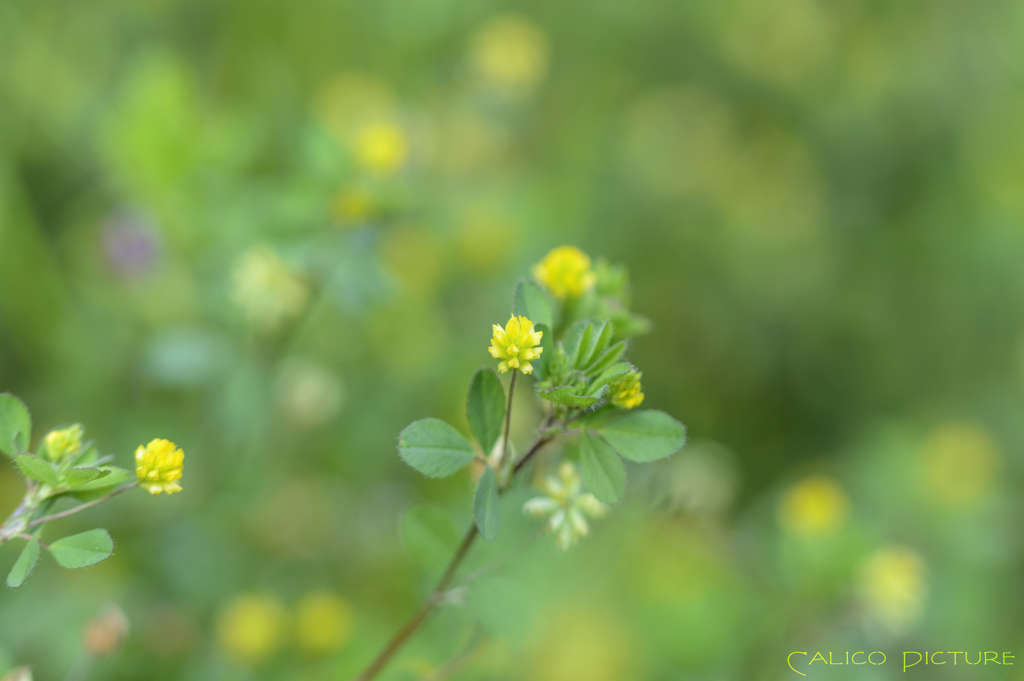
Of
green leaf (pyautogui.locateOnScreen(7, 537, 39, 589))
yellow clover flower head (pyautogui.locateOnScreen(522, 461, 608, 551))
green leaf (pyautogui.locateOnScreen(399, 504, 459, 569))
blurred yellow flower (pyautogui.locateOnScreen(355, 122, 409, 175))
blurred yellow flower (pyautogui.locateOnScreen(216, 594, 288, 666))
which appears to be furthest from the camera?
blurred yellow flower (pyautogui.locateOnScreen(355, 122, 409, 175))

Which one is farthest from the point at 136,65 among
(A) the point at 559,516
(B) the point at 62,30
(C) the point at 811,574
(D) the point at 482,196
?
(C) the point at 811,574

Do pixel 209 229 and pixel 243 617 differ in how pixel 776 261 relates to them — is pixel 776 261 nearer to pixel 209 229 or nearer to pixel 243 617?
pixel 209 229

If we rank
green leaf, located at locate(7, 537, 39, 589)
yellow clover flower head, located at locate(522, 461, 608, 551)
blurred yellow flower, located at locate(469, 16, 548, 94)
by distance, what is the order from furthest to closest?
blurred yellow flower, located at locate(469, 16, 548, 94) → yellow clover flower head, located at locate(522, 461, 608, 551) → green leaf, located at locate(7, 537, 39, 589)

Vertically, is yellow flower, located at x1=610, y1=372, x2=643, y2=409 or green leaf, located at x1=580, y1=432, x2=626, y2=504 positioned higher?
yellow flower, located at x1=610, y1=372, x2=643, y2=409

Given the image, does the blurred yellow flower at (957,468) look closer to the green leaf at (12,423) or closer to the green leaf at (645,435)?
the green leaf at (645,435)

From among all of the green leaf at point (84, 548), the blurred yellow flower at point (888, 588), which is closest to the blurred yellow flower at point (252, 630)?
the green leaf at point (84, 548)

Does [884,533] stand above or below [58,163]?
below

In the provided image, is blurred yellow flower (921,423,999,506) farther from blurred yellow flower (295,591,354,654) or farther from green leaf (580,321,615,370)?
green leaf (580,321,615,370)

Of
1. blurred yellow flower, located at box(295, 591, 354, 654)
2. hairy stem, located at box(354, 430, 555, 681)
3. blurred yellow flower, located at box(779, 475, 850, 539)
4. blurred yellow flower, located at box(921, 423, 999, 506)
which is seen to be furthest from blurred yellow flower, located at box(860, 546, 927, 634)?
blurred yellow flower, located at box(295, 591, 354, 654)
